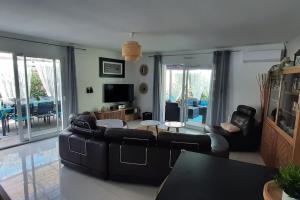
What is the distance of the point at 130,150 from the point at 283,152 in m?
2.27

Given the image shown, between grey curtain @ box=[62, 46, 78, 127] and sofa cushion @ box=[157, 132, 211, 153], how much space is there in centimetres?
343

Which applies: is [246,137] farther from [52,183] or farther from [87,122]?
[52,183]

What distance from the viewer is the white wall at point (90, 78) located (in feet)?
17.4

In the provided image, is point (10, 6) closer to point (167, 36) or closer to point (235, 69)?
point (167, 36)

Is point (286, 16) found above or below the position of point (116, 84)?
above

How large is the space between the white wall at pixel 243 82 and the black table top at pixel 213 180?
3.97 m

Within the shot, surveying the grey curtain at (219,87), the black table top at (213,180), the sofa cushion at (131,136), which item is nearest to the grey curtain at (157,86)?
the grey curtain at (219,87)

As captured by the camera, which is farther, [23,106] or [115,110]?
[115,110]

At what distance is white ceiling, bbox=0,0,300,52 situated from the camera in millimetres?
2238

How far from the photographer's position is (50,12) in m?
2.57

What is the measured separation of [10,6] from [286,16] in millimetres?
3732

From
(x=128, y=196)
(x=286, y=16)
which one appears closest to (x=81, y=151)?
(x=128, y=196)

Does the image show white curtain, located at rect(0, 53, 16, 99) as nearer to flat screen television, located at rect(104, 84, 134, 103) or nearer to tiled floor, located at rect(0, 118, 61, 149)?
Answer: tiled floor, located at rect(0, 118, 61, 149)

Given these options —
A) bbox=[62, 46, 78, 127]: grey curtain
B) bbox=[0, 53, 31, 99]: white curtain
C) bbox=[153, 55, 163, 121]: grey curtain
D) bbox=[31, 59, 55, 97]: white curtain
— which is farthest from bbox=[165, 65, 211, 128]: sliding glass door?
bbox=[0, 53, 31, 99]: white curtain
